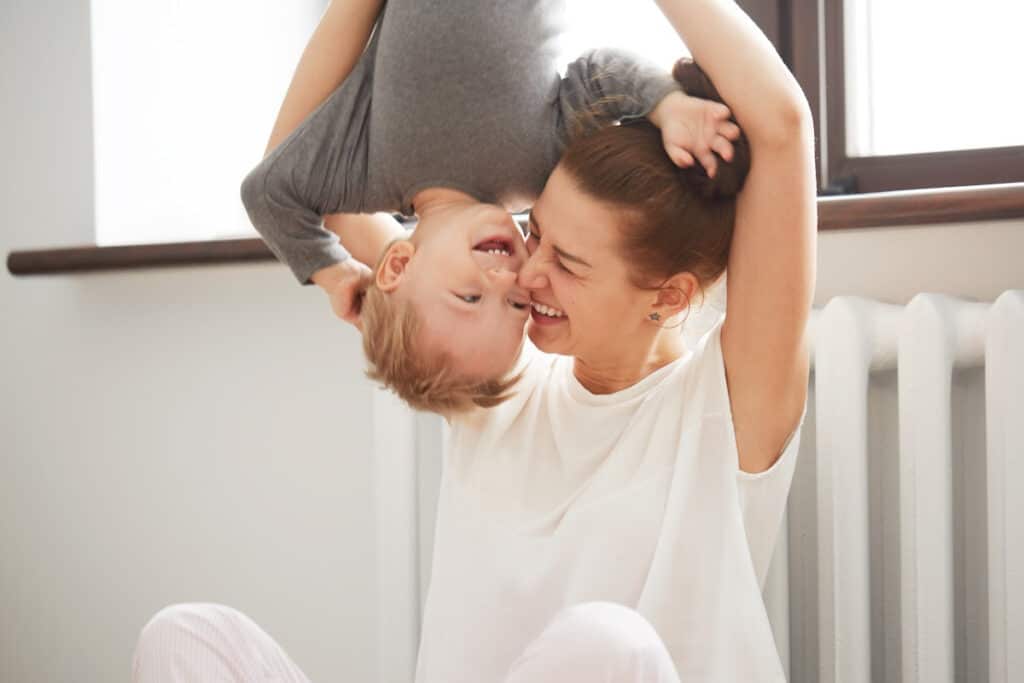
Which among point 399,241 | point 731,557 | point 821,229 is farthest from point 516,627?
point 821,229

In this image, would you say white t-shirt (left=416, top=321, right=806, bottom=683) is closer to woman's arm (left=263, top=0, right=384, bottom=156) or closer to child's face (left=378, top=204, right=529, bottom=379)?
child's face (left=378, top=204, right=529, bottom=379)

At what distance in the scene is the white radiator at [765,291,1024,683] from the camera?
105cm

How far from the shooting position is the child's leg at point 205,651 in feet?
3.00

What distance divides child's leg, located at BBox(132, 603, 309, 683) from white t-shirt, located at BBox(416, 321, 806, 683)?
201 mm

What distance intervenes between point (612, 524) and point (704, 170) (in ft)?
1.03

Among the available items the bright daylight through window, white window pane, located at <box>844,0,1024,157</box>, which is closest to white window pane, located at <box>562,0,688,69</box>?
the bright daylight through window

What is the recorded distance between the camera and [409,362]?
0.97m

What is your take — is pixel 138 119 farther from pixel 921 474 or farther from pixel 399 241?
pixel 921 474

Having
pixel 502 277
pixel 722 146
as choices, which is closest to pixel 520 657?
pixel 502 277

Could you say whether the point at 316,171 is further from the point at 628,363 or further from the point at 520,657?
the point at 520,657

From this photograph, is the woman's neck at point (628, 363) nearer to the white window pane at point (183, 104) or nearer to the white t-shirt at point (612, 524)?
the white t-shirt at point (612, 524)

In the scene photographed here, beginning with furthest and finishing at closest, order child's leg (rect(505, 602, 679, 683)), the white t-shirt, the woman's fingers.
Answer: the white t-shirt
the woman's fingers
child's leg (rect(505, 602, 679, 683))

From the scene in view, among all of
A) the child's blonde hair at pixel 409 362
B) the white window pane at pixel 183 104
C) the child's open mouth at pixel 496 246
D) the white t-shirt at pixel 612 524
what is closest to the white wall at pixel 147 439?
the white window pane at pixel 183 104

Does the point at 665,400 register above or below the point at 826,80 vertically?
below
